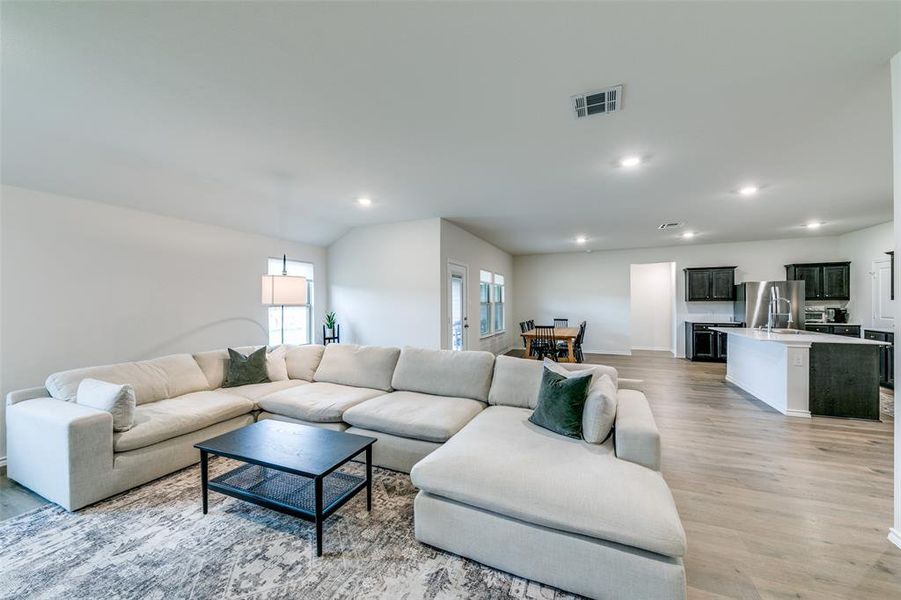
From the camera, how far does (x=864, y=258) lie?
246 inches

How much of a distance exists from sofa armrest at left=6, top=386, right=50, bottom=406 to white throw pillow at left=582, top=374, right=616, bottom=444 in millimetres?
4212

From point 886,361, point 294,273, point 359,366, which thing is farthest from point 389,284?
point 886,361

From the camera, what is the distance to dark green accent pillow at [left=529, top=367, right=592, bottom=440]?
90.2 inches

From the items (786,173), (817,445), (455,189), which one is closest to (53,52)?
(455,189)

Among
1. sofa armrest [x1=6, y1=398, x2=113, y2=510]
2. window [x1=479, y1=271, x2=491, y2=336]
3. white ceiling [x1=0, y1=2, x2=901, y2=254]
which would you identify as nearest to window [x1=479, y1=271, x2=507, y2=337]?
window [x1=479, y1=271, x2=491, y2=336]

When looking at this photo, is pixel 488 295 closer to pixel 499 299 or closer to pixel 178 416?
pixel 499 299

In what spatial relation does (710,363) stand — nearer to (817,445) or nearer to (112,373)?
(817,445)

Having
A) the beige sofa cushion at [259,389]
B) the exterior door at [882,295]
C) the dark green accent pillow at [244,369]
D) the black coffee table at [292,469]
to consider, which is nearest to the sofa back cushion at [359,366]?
the beige sofa cushion at [259,389]

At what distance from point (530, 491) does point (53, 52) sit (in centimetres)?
335

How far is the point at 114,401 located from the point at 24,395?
3.19 feet

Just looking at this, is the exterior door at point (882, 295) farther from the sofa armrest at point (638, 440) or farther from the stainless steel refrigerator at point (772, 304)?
the sofa armrest at point (638, 440)

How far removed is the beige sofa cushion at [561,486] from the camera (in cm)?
149

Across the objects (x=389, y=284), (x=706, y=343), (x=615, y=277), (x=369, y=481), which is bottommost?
(x=369, y=481)

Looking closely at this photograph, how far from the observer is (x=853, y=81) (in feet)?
6.81
